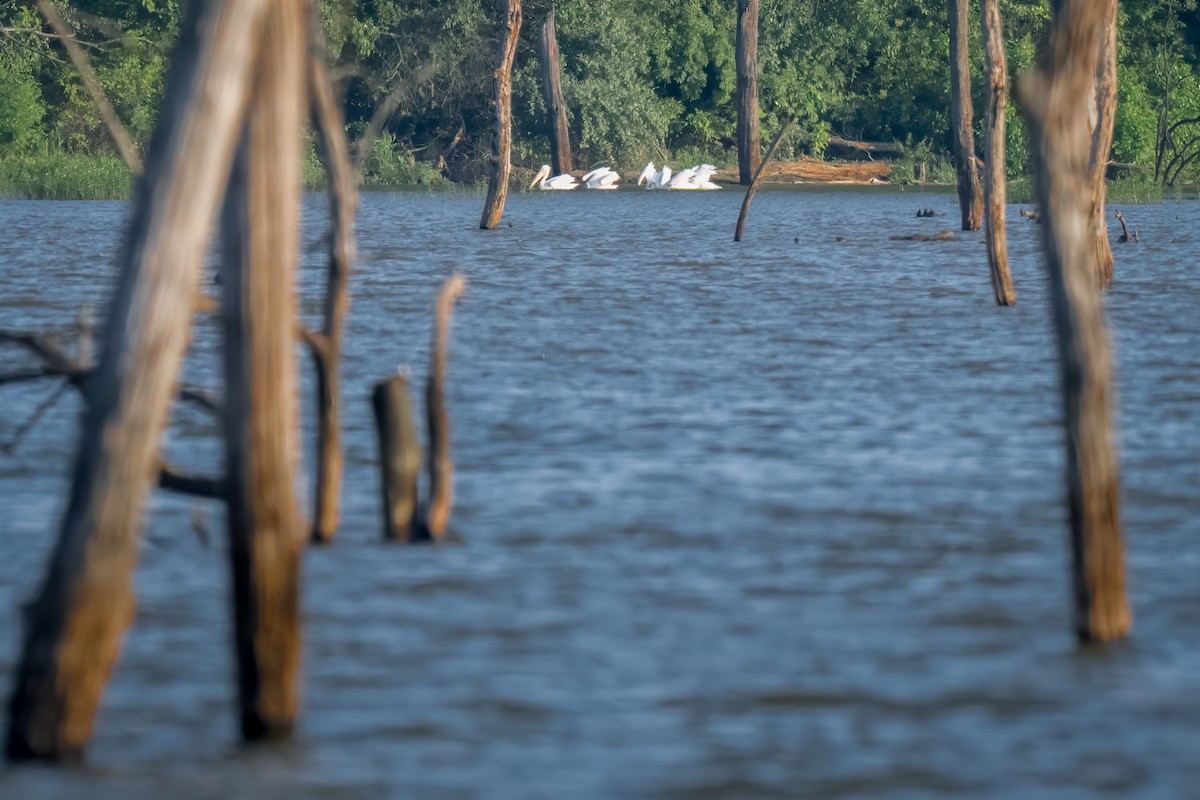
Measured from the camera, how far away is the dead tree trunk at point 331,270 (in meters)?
8.74

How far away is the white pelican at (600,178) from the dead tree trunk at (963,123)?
82.3 ft

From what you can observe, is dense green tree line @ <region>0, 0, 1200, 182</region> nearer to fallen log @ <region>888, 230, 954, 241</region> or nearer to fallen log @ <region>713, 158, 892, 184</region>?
fallen log @ <region>713, 158, 892, 184</region>

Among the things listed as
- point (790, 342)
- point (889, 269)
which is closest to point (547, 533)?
point (790, 342)

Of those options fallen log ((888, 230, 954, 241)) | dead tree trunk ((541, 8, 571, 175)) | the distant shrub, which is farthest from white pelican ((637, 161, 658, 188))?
fallen log ((888, 230, 954, 241))

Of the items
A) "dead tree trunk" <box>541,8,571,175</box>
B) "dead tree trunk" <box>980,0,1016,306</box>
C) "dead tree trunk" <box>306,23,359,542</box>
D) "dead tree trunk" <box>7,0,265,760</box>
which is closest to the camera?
"dead tree trunk" <box>7,0,265,760</box>

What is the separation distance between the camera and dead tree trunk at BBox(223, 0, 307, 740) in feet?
19.3

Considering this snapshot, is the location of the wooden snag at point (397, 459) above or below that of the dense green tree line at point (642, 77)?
below

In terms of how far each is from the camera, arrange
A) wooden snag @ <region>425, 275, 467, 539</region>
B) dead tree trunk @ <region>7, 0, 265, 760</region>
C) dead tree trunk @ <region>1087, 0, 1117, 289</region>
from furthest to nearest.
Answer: dead tree trunk @ <region>1087, 0, 1117, 289</region> < wooden snag @ <region>425, 275, 467, 539</region> < dead tree trunk @ <region>7, 0, 265, 760</region>

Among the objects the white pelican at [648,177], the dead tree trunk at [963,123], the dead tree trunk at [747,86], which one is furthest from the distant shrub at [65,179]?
the dead tree trunk at [963,123]

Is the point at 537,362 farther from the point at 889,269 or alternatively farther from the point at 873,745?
the point at 889,269

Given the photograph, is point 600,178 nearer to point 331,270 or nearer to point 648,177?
point 648,177

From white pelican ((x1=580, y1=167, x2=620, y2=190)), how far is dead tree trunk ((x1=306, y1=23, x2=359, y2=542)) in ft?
181

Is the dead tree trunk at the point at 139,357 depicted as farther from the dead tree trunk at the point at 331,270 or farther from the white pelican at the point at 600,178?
the white pelican at the point at 600,178

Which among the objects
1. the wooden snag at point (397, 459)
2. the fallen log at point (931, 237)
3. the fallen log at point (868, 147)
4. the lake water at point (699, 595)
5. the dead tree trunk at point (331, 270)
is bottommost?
the fallen log at point (931, 237)
